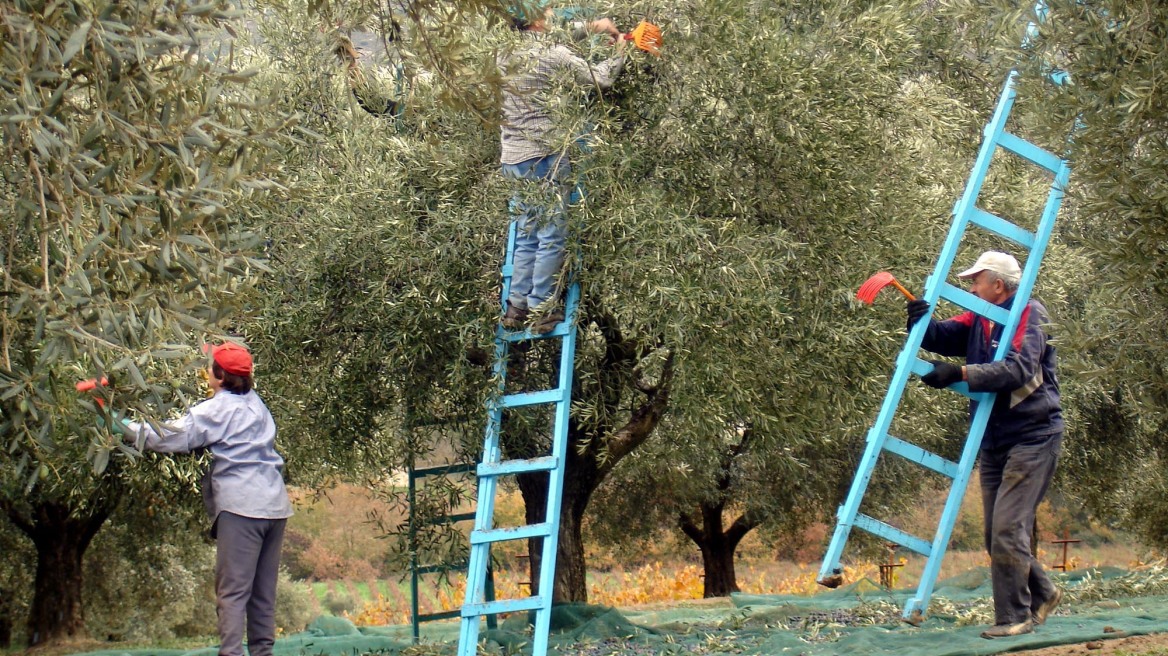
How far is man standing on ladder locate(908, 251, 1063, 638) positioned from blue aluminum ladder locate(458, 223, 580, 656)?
86.1 inches

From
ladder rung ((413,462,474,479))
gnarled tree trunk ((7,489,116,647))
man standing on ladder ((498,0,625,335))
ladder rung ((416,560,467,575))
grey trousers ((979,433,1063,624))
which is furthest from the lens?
gnarled tree trunk ((7,489,116,647))

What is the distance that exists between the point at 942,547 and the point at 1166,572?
21.4 feet

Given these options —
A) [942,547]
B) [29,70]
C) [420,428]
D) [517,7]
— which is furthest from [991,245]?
[29,70]

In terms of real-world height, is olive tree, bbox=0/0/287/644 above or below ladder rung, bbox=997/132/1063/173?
below

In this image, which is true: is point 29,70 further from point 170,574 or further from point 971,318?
point 170,574

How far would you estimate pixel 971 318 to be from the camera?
8133 millimetres

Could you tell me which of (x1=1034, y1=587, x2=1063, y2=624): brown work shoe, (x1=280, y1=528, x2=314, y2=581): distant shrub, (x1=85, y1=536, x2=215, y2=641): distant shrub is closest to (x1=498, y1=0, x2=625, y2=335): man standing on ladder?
(x1=1034, y1=587, x2=1063, y2=624): brown work shoe

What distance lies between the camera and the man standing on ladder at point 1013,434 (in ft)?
24.4

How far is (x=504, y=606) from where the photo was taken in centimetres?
784

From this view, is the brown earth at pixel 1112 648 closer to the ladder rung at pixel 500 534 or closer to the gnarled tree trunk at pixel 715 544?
the ladder rung at pixel 500 534

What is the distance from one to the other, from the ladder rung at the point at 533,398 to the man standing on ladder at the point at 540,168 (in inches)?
16.0

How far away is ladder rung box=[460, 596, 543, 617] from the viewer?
7789 mm

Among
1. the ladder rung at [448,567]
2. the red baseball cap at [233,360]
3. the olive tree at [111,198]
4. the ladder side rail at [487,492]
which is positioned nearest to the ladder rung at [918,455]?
the ladder side rail at [487,492]

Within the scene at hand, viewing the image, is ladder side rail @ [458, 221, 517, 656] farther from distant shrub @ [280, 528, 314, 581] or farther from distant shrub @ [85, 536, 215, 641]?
distant shrub @ [280, 528, 314, 581]
